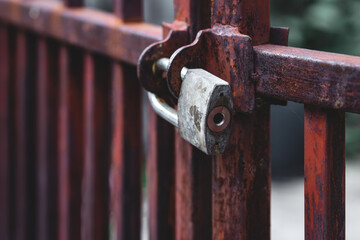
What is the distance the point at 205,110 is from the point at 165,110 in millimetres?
140

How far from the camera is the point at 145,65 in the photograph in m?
0.90

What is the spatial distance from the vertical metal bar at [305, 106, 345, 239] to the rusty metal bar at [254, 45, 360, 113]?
3 cm

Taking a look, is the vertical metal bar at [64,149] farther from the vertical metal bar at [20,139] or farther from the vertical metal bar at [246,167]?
the vertical metal bar at [246,167]

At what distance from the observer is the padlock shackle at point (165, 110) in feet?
2.71

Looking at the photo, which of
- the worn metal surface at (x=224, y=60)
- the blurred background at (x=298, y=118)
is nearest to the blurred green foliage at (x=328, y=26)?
the blurred background at (x=298, y=118)

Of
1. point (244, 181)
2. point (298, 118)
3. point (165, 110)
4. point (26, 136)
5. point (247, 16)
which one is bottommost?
point (298, 118)

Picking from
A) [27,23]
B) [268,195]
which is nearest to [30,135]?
[27,23]

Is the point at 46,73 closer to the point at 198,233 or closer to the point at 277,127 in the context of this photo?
the point at 198,233

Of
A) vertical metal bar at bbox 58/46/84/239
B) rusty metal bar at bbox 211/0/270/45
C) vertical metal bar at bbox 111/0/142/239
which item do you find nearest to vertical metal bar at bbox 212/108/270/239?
rusty metal bar at bbox 211/0/270/45


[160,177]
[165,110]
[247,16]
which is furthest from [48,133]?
[247,16]

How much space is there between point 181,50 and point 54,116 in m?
1.08

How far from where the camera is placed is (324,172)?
0.75 m

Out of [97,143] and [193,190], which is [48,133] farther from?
[193,190]

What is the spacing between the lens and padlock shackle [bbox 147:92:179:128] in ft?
2.71
